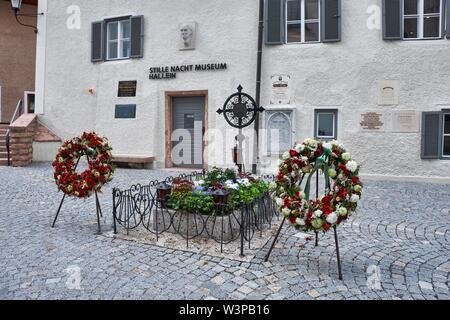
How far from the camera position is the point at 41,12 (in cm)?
1328

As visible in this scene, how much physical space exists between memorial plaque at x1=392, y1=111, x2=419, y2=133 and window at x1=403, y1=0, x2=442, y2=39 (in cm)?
200

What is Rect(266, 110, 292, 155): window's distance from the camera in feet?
33.7

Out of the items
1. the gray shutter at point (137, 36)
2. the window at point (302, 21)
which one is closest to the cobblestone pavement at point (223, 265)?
the window at point (302, 21)

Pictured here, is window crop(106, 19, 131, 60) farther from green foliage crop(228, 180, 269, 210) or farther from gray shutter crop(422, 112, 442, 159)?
gray shutter crop(422, 112, 442, 159)

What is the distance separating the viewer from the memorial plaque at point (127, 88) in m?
12.0

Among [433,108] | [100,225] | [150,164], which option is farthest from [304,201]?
[150,164]

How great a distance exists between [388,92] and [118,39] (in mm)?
8583

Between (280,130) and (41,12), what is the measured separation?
31.9ft

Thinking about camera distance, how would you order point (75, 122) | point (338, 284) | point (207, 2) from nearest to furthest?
1. point (338, 284)
2. point (207, 2)
3. point (75, 122)

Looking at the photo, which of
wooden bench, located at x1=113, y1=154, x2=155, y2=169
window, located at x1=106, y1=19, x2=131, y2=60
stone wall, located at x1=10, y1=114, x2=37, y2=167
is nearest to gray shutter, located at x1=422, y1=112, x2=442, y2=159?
wooden bench, located at x1=113, y1=154, x2=155, y2=169

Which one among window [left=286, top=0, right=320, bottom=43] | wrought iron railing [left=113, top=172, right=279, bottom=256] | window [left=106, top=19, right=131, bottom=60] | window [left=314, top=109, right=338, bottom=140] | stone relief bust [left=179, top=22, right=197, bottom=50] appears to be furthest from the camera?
window [left=106, top=19, right=131, bottom=60]

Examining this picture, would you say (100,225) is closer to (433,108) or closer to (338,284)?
(338,284)

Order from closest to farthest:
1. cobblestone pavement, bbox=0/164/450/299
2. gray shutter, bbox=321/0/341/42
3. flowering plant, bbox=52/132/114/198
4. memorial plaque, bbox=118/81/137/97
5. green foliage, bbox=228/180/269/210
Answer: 1. cobblestone pavement, bbox=0/164/450/299
2. green foliage, bbox=228/180/269/210
3. flowering plant, bbox=52/132/114/198
4. gray shutter, bbox=321/0/341/42
5. memorial plaque, bbox=118/81/137/97

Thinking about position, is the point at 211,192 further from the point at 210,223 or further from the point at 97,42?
the point at 97,42
